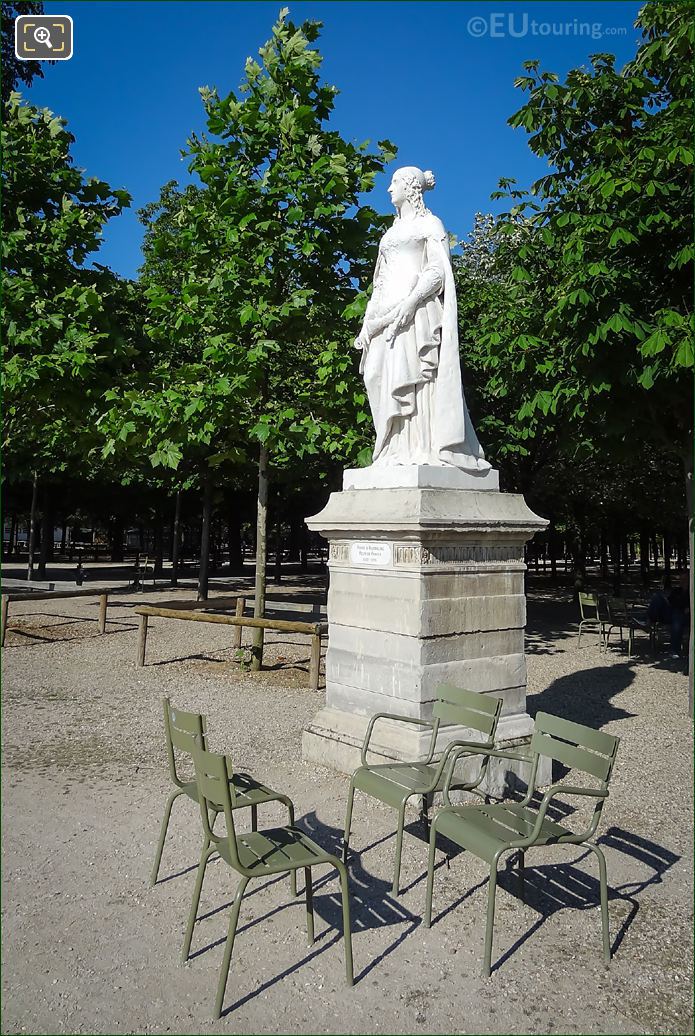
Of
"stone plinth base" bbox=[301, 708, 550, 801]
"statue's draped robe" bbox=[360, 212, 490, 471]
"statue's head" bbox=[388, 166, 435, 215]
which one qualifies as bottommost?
"stone plinth base" bbox=[301, 708, 550, 801]

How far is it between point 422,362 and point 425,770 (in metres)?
3.17

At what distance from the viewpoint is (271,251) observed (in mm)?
9273

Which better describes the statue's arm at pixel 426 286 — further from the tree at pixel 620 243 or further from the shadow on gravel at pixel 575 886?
the shadow on gravel at pixel 575 886

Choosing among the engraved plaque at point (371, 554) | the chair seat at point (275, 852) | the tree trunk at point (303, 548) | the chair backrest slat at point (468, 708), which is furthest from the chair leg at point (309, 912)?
the tree trunk at point (303, 548)

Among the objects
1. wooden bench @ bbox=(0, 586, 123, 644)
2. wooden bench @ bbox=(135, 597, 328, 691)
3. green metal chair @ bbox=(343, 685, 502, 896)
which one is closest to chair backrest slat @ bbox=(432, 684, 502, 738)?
green metal chair @ bbox=(343, 685, 502, 896)

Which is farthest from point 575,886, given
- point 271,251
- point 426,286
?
point 271,251

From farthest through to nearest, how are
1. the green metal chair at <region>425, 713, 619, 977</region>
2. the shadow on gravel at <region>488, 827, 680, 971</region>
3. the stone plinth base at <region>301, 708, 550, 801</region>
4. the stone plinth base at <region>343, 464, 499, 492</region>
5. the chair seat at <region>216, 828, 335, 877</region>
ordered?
the stone plinth base at <region>343, 464, 499, 492</region> → the stone plinth base at <region>301, 708, 550, 801</region> → the shadow on gravel at <region>488, 827, 680, 971</region> → the green metal chair at <region>425, 713, 619, 977</region> → the chair seat at <region>216, 828, 335, 877</region>

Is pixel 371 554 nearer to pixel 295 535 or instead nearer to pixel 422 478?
pixel 422 478

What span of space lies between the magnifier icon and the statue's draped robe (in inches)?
190

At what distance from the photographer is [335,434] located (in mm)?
9570

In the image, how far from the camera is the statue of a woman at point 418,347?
5.91 m

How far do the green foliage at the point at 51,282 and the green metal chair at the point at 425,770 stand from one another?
698cm

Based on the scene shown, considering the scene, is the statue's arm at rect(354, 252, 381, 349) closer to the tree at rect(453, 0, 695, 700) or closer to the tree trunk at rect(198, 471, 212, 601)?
the tree at rect(453, 0, 695, 700)

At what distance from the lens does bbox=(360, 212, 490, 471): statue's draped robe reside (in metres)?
5.91
